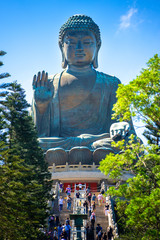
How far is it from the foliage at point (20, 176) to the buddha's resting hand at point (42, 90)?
18.9 ft

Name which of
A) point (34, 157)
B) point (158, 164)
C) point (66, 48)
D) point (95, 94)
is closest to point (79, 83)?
point (95, 94)

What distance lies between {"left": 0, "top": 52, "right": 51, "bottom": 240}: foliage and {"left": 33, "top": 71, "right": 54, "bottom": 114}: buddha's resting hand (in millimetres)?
5746

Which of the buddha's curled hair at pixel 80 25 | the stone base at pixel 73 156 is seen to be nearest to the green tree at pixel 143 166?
the stone base at pixel 73 156

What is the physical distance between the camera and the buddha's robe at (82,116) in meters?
20.6

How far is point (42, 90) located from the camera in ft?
64.5

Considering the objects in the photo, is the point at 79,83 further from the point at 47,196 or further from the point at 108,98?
the point at 47,196

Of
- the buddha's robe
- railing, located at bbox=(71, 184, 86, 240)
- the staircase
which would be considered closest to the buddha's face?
the buddha's robe

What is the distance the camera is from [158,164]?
326 inches

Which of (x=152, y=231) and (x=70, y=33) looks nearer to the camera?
(x=152, y=231)

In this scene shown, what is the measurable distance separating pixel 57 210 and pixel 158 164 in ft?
18.5

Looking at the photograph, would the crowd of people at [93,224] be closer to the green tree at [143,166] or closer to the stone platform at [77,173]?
the green tree at [143,166]

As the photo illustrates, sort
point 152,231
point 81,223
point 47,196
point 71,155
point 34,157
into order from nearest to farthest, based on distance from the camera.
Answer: point 152,231, point 81,223, point 47,196, point 34,157, point 71,155

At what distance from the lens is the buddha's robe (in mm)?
20562

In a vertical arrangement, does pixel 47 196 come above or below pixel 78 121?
below
